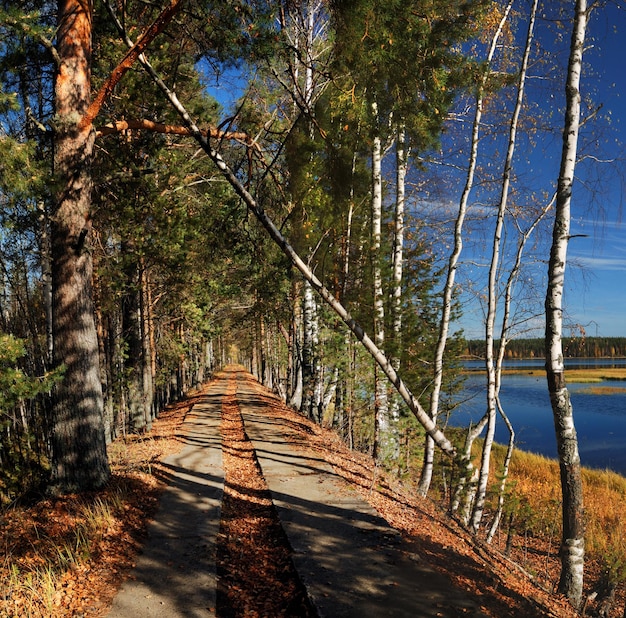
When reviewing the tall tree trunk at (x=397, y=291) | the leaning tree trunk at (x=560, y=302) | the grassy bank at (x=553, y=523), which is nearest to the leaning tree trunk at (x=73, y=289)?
the tall tree trunk at (x=397, y=291)

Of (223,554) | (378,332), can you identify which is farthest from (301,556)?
(378,332)

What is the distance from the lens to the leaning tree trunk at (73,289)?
6238mm

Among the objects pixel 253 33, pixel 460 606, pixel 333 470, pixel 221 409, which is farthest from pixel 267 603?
pixel 221 409

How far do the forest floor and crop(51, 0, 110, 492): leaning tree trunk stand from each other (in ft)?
1.81

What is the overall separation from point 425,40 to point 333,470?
7.07 m

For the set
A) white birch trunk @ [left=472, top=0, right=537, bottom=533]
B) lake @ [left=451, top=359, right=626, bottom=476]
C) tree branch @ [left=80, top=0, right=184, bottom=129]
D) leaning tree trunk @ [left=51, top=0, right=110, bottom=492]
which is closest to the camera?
tree branch @ [left=80, top=0, right=184, bottom=129]

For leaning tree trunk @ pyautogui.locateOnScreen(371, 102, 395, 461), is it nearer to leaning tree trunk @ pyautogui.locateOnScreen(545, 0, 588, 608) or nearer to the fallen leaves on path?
the fallen leaves on path

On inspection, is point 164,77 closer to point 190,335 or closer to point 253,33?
point 253,33

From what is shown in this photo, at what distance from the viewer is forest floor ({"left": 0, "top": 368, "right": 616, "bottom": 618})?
397cm

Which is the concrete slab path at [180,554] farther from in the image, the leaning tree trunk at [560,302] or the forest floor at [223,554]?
the leaning tree trunk at [560,302]

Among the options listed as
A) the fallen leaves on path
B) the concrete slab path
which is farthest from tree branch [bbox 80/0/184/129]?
the fallen leaves on path

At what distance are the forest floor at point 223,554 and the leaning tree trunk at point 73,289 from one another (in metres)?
0.55

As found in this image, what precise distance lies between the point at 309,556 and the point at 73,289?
4.53m

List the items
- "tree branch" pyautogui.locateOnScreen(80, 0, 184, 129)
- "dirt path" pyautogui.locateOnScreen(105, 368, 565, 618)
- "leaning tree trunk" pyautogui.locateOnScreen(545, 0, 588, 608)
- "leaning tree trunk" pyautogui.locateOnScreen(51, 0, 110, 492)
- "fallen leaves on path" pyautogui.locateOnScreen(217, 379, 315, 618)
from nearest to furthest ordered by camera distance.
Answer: "dirt path" pyautogui.locateOnScreen(105, 368, 565, 618), "fallen leaves on path" pyautogui.locateOnScreen(217, 379, 315, 618), "tree branch" pyautogui.locateOnScreen(80, 0, 184, 129), "leaning tree trunk" pyautogui.locateOnScreen(545, 0, 588, 608), "leaning tree trunk" pyautogui.locateOnScreen(51, 0, 110, 492)
